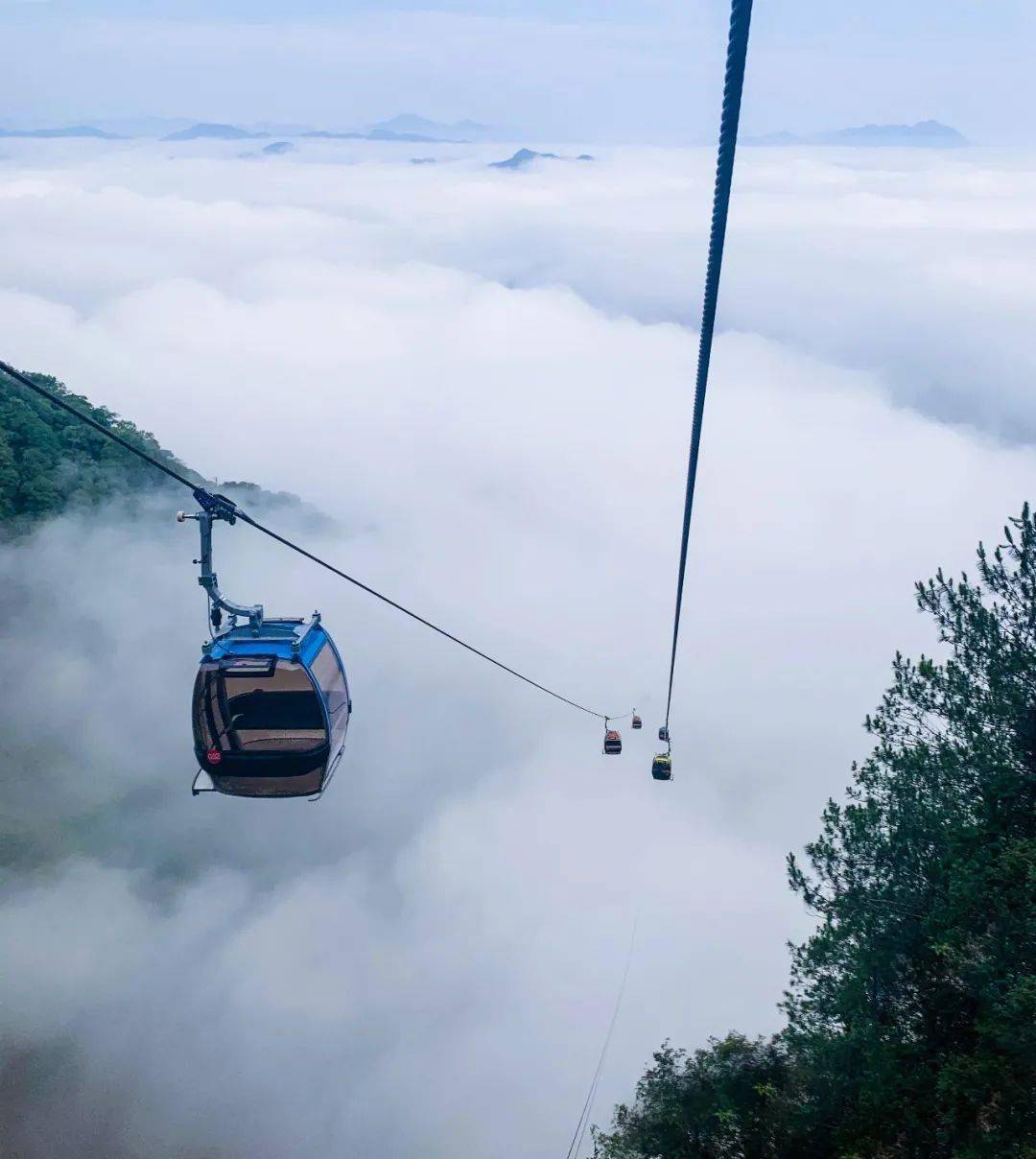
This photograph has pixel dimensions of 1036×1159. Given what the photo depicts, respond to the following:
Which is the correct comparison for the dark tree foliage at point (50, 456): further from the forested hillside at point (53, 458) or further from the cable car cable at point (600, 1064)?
the cable car cable at point (600, 1064)

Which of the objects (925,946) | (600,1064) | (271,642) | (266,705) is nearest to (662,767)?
(925,946)

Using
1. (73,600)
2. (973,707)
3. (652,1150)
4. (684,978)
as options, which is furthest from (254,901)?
(973,707)

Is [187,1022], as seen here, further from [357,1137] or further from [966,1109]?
[966,1109]

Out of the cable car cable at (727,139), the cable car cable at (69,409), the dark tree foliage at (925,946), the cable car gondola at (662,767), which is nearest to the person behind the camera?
the cable car cable at (727,139)

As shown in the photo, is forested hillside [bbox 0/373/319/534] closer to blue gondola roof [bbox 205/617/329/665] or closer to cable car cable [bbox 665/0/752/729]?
blue gondola roof [bbox 205/617/329/665]

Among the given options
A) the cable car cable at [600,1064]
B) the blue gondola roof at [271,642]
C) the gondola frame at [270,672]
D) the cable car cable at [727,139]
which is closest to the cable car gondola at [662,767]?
the gondola frame at [270,672]

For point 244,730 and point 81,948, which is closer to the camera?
point 244,730
